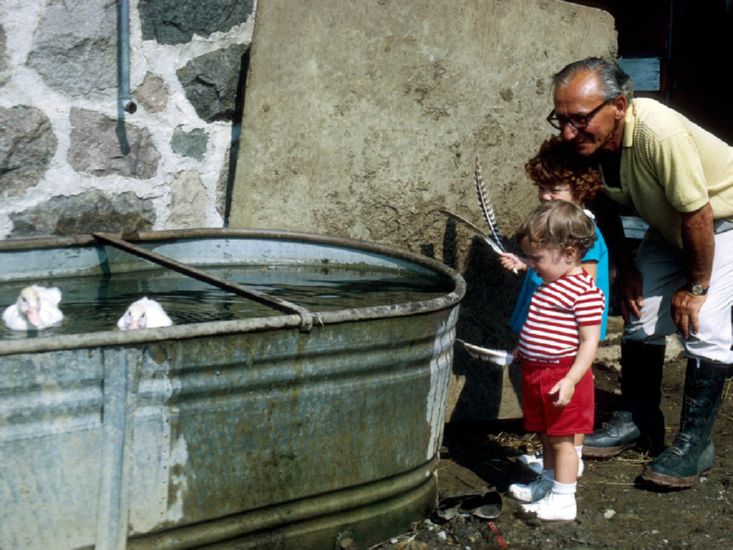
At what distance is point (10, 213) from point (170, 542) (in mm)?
1481

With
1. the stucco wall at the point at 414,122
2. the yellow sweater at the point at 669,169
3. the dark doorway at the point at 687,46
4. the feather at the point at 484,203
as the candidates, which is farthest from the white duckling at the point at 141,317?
the dark doorway at the point at 687,46

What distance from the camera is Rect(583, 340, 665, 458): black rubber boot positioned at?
Result: 12.5 feet

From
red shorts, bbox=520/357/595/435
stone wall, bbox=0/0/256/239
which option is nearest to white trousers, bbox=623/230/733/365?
red shorts, bbox=520/357/595/435

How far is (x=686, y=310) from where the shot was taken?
342cm

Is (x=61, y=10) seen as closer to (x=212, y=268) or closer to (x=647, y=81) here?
(x=212, y=268)

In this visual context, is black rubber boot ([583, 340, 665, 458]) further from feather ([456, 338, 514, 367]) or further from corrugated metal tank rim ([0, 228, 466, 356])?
corrugated metal tank rim ([0, 228, 466, 356])

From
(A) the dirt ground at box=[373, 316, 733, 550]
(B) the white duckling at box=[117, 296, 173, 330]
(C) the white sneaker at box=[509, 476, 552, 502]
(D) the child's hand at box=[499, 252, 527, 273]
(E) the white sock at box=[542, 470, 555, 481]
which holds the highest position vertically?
(D) the child's hand at box=[499, 252, 527, 273]

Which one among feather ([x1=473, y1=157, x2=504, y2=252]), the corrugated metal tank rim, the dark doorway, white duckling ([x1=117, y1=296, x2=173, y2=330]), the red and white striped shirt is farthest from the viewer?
the dark doorway

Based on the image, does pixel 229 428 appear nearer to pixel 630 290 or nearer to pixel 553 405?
pixel 553 405

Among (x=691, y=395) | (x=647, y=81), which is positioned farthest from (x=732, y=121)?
(x=691, y=395)

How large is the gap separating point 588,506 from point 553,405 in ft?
1.50

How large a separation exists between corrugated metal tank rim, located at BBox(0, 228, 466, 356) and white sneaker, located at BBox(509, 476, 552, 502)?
78cm

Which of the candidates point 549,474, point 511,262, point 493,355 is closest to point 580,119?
point 511,262

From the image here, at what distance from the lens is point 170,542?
2.36 meters
